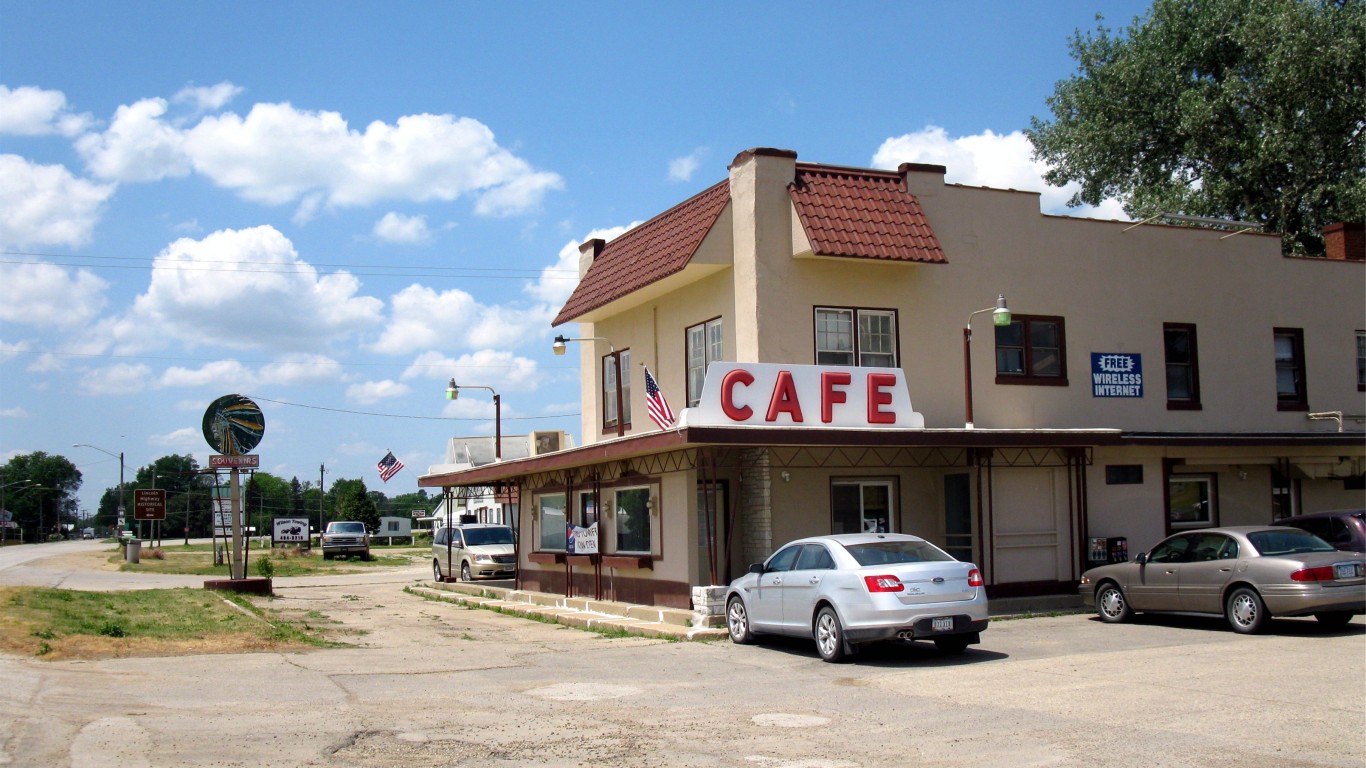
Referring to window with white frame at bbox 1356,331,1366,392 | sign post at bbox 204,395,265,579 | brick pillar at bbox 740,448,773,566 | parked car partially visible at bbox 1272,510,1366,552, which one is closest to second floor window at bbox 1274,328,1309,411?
window with white frame at bbox 1356,331,1366,392

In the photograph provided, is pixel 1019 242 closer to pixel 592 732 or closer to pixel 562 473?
pixel 562 473

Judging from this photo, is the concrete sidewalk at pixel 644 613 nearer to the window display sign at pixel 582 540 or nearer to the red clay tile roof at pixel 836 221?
the window display sign at pixel 582 540

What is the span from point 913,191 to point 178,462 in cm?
17014

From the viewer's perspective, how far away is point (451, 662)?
51.5ft

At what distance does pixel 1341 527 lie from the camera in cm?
1812

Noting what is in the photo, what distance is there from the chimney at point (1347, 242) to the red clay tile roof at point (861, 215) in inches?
467

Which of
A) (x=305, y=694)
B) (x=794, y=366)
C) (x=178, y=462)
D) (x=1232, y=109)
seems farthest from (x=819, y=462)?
(x=178, y=462)

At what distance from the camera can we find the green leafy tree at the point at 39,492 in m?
152

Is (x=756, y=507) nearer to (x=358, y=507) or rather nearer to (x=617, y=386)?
(x=617, y=386)

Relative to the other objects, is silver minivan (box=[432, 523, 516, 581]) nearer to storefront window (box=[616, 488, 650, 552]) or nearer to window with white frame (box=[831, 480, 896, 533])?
storefront window (box=[616, 488, 650, 552])

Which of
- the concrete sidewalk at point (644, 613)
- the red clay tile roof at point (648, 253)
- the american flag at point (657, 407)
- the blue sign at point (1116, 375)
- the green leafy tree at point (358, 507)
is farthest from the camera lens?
the green leafy tree at point (358, 507)

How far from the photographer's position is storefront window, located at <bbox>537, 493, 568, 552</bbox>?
25825 millimetres

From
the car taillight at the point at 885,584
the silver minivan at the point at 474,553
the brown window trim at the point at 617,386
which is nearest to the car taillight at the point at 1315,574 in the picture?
the car taillight at the point at 885,584

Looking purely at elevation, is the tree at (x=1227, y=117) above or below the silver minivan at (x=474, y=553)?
above
